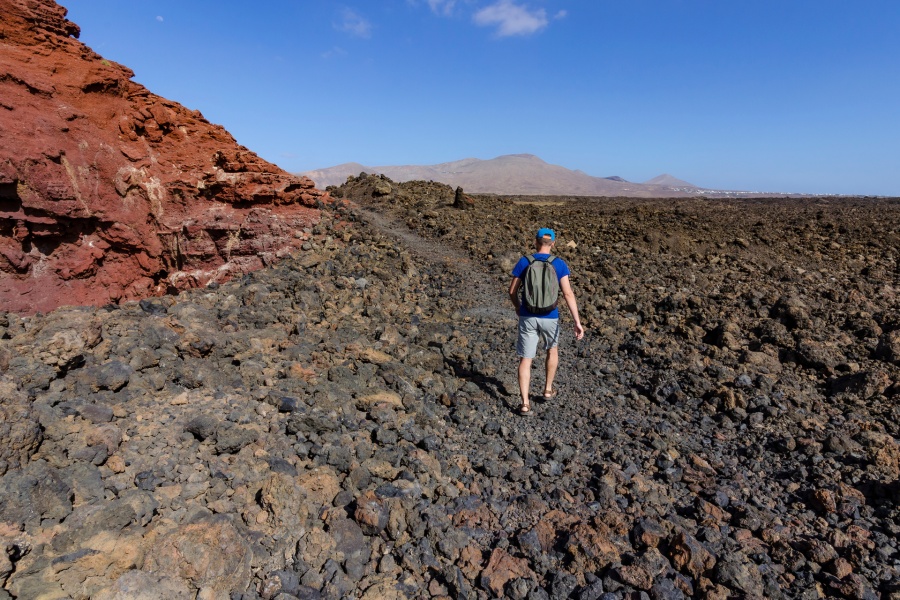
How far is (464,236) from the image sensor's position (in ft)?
41.3

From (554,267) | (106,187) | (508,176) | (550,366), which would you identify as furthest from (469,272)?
(508,176)

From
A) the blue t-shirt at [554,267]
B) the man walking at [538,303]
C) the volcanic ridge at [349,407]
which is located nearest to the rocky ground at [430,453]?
the volcanic ridge at [349,407]

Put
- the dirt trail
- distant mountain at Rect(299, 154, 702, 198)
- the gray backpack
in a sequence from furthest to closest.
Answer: distant mountain at Rect(299, 154, 702, 198) < the dirt trail < the gray backpack

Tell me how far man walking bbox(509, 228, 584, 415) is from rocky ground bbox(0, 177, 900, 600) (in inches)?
19.8

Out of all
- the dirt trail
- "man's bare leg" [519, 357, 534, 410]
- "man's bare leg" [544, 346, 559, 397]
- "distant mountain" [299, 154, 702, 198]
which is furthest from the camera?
"distant mountain" [299, 154, 702, 198]

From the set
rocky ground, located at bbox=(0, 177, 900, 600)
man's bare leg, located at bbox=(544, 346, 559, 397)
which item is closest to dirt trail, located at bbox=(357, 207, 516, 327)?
rocky ground, located at bbox=(0, 177, 900, 600)

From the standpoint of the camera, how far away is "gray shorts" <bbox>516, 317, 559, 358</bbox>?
466cm

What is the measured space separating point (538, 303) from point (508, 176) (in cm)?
9990

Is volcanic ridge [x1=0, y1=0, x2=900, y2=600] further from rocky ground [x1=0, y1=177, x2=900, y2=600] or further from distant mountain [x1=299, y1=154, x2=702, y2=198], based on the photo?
distant mountain [x1=299, y1=154, x2=702, y2=198]

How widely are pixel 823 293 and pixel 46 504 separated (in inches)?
371

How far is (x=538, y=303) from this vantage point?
15.0 feet

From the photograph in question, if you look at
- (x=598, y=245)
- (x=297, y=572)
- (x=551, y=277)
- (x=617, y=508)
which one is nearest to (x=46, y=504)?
(x=297, y=572)

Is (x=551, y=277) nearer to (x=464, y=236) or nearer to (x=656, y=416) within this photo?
(x=656, y=416)

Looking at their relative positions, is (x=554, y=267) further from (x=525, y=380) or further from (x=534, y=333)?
(x=525, y=380)
